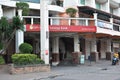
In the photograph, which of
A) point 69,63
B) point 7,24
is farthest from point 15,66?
point 69,63

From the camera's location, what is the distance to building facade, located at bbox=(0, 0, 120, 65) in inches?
1377

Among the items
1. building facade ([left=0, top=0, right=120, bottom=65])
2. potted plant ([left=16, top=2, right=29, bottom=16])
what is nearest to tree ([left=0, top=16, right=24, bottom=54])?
building facade ([left=0, top=0, right=120, bottom=65])

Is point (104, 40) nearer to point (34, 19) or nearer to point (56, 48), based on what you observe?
point (56, 48)

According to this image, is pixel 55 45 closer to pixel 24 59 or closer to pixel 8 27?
pixel 8 27

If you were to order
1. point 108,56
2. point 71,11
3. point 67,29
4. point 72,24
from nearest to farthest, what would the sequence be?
point 67,29 < point 72,24 < point 71,11 < point 108,56

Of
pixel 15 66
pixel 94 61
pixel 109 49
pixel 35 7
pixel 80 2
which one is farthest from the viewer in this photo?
pixel 109 49

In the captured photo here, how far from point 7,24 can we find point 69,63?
11.4 m

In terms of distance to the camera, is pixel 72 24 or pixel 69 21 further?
pixel 72 24

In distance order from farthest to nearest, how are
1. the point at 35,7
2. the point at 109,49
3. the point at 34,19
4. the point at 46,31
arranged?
1. the point at 109,49
2. the point at 35,7
3. the point at 34,19
4. the point at 46,31

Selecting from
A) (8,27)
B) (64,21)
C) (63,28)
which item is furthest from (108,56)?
(8,27)

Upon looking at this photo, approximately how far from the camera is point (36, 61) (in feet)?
92.0

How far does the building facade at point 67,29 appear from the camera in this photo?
34969mm

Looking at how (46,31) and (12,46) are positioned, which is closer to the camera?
(46,31)

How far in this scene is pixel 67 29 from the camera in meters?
34.8
